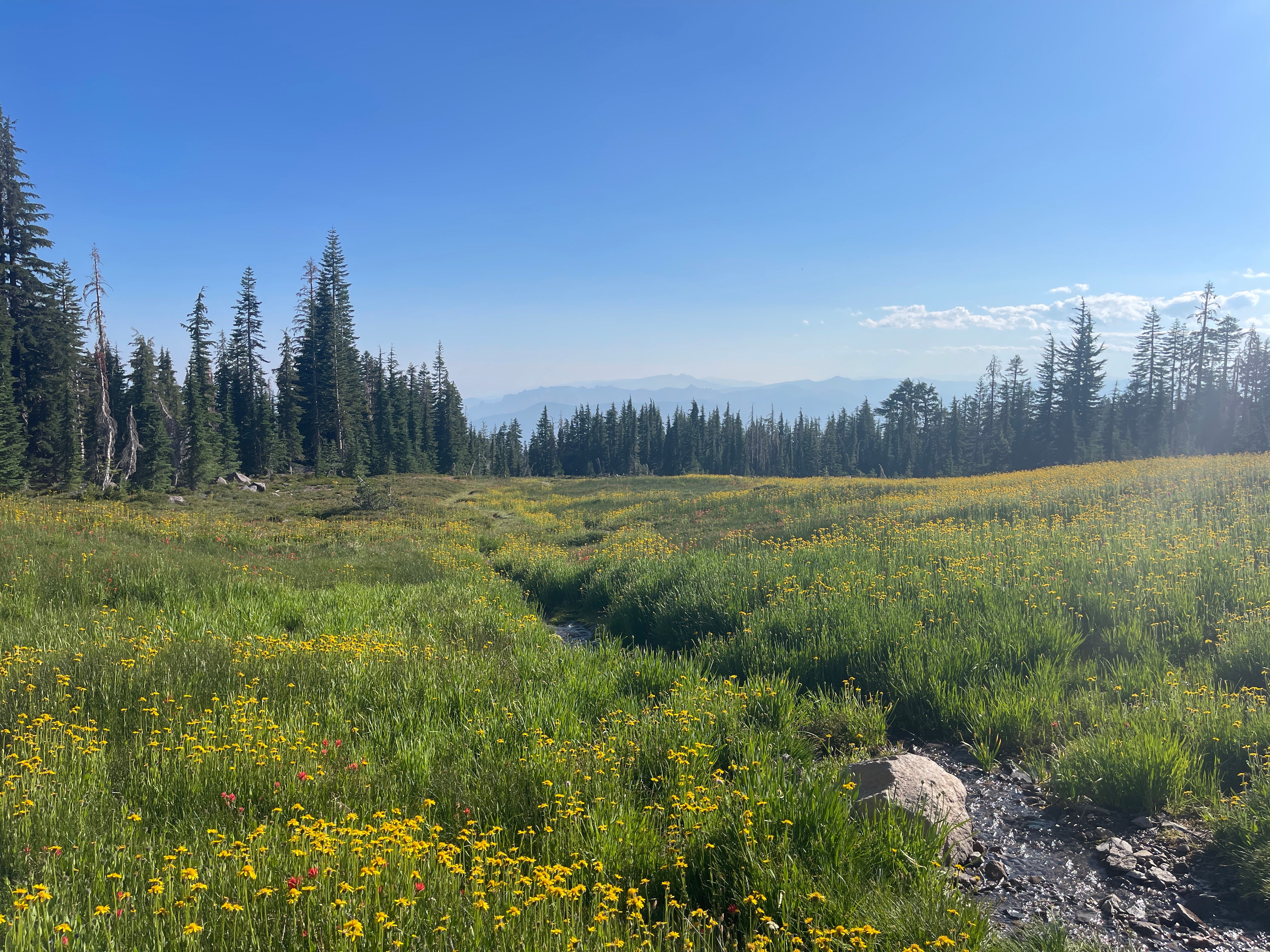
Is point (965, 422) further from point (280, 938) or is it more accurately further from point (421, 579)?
point (280, 938)

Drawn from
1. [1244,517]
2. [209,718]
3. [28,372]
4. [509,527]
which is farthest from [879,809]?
[28,372]

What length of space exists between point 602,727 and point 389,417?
203 ft

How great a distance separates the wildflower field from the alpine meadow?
3 centimetres

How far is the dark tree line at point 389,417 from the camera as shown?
35.0 m

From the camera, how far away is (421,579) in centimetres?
1590

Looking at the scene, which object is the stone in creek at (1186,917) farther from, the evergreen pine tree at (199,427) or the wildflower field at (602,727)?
the evergreen pine tree at (199,427)

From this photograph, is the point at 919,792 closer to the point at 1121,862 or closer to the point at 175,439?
the point at 1121,862

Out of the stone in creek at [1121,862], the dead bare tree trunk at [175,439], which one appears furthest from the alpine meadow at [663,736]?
the dead bare tree trunk at [175,439]

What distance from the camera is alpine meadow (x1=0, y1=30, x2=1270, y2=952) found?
3.29 m

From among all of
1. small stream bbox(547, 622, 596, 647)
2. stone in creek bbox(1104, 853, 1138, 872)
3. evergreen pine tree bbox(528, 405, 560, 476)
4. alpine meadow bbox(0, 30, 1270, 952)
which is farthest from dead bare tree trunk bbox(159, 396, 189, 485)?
evergreen pine tree bbox(528, 405, 560, 476)

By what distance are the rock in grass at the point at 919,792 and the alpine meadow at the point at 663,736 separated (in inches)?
1.4

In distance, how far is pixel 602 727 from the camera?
21.3 ft

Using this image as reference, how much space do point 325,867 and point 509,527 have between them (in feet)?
86.3

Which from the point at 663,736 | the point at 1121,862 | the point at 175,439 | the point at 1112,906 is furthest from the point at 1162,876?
the point at 175,439
